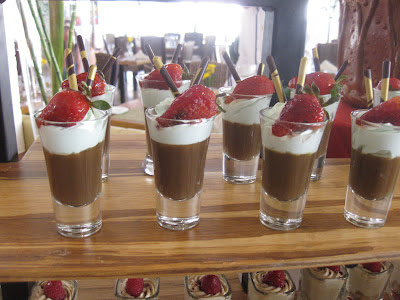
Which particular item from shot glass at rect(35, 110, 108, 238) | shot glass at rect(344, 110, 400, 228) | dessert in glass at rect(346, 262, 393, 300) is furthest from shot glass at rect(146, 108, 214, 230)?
dessert in glass at rect(346, 262, 393, 300)

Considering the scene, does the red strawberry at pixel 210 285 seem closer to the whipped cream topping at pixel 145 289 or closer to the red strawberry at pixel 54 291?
the whipped cream topping at pixel 145 289

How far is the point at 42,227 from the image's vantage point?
762mm

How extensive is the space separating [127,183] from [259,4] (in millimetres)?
613

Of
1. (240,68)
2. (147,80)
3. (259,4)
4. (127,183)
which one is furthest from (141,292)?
(240,68)

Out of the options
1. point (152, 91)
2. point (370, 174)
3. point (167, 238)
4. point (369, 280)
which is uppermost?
point (152, 91)

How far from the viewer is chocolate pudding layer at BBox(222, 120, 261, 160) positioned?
1.00m

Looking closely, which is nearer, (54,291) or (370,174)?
(370,174)

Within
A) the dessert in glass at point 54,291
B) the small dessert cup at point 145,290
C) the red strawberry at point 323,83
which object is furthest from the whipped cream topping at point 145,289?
the red strawberry at point 323,83

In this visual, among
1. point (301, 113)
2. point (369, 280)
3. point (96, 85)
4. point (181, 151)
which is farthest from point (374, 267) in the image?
point (96, 85)

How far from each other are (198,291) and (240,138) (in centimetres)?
42

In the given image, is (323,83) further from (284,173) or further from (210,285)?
(210,285)

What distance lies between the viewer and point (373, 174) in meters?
0.81

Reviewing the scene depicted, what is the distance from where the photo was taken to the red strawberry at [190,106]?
71 cm

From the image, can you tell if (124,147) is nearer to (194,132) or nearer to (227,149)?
(227,149)
